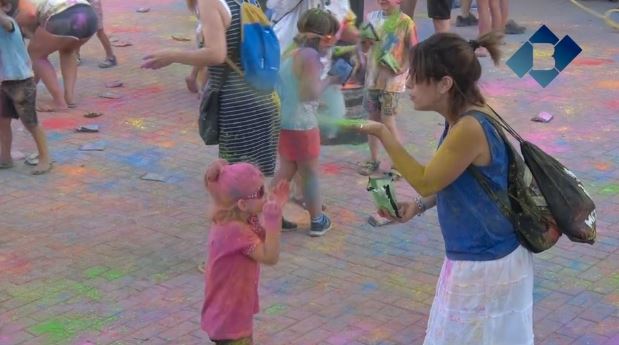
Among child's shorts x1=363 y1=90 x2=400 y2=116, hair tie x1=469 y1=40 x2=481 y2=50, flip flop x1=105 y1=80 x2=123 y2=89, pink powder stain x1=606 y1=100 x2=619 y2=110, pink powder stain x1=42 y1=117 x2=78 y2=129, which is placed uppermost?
hair tie x1=469 y1=40 x2=481 y2=50

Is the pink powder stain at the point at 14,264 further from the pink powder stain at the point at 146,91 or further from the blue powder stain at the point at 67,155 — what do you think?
the pink powder stain at the point at 146,91

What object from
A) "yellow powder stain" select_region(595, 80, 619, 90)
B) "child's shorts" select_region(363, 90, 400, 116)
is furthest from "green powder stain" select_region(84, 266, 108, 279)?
"yellow powder stain" select_region(595, 80, 619, 90)

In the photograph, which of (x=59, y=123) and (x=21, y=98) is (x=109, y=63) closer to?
(x=59, y=123)

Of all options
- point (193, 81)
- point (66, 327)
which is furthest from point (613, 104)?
point (66, 327)

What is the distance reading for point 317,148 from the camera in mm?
5707

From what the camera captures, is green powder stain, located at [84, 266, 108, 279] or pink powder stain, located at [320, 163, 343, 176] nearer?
green powder stain, located at [84, 266, 108, 279]

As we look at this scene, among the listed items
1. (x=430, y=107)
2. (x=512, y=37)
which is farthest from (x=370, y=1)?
(x=430, y=107)

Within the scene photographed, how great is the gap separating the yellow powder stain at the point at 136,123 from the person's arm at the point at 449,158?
5299 millimetres

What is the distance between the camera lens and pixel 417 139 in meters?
7.77

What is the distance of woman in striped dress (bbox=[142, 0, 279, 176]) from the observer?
14.6 feet

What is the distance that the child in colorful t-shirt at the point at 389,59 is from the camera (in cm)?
657

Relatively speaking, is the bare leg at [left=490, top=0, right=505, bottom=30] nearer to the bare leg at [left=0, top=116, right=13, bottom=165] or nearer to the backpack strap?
the bare leg at [left=0, top=116, right=13, bottom=165]

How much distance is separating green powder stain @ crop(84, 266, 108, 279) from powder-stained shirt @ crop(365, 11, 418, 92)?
249 cm

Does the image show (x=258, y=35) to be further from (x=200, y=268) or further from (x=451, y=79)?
(x=451, y=79)
